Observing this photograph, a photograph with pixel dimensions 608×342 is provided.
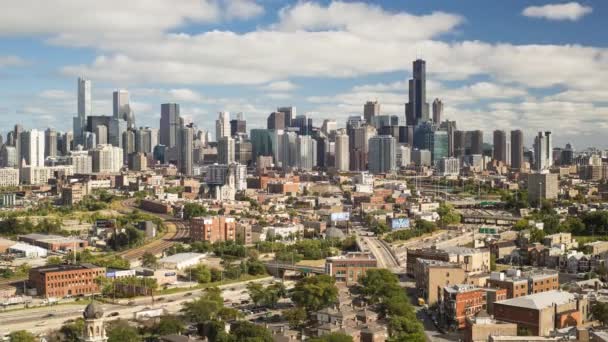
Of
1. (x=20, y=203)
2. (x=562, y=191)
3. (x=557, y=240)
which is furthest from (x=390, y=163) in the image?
(x=557, y=240)

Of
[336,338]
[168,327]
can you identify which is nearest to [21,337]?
[168,327]

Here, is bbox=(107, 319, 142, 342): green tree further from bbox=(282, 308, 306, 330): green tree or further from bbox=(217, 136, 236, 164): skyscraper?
bbox=(217, 136, 236, 164): skyscraper

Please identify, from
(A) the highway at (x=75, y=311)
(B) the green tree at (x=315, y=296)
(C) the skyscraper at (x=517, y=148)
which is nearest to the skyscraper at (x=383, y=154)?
(C) the skyscraper at (x=517, y=148)

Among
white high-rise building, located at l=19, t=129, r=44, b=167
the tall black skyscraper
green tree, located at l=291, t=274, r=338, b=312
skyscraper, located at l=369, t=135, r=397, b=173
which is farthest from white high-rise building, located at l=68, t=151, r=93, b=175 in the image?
green tree, located at l=291, t=274, r=338, b=312

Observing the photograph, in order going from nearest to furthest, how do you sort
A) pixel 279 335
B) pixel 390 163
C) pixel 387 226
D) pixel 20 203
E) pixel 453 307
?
1. pixel 279 335
2. pixel 453 307
3. pixel 387 226
4. pixel 20 203
5. pixel 390 163

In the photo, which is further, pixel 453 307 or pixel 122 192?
pixel 122 192

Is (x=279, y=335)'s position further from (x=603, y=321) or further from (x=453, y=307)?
(x=603, y=321)

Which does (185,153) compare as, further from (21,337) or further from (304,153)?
(21,337)

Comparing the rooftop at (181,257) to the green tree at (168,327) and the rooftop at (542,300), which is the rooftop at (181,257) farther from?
the rooftop at (542,300)
